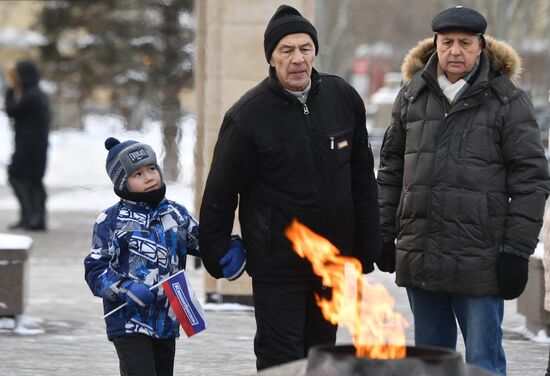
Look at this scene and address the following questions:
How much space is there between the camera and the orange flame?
5.35 meters

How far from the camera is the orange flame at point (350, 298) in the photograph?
5352 millimetres

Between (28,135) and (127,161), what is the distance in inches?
475

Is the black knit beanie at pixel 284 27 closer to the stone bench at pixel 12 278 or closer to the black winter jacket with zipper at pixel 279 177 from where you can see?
the black winter jacket with zipper at pixel 279 177

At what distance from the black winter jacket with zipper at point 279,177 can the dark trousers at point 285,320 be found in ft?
0.20

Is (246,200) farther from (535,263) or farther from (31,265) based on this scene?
(31,265)

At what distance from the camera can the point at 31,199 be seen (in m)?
18.9

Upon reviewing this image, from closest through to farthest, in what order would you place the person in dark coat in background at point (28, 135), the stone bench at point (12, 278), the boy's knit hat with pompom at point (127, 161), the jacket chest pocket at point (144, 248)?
the jacket chest pocket at point (144, 248) → the boy's knit hat with pompom at point (127, 161) → the stone bench at point (12, 278) → the person in dark coat in background at point (28, 135)

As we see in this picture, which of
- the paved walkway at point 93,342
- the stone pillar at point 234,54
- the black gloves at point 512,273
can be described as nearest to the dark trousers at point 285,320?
the black gloves at point 512,273

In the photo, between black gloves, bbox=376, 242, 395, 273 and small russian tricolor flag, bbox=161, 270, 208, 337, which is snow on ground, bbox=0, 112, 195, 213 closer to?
black gloves, bbox=376, 242, 395, 273

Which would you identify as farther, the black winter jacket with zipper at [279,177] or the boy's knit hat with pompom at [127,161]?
the boy's knit hat with pompom at [127,161]

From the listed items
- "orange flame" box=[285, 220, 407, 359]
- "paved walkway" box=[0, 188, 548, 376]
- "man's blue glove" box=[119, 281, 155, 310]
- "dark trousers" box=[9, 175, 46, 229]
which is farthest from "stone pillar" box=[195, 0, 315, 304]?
"dark trousers" box=[9, 175, 46, 229]

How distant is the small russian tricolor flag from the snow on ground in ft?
50.6

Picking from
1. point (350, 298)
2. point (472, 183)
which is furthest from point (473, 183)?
point (350, 298)

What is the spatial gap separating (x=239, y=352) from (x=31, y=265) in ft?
19.9
